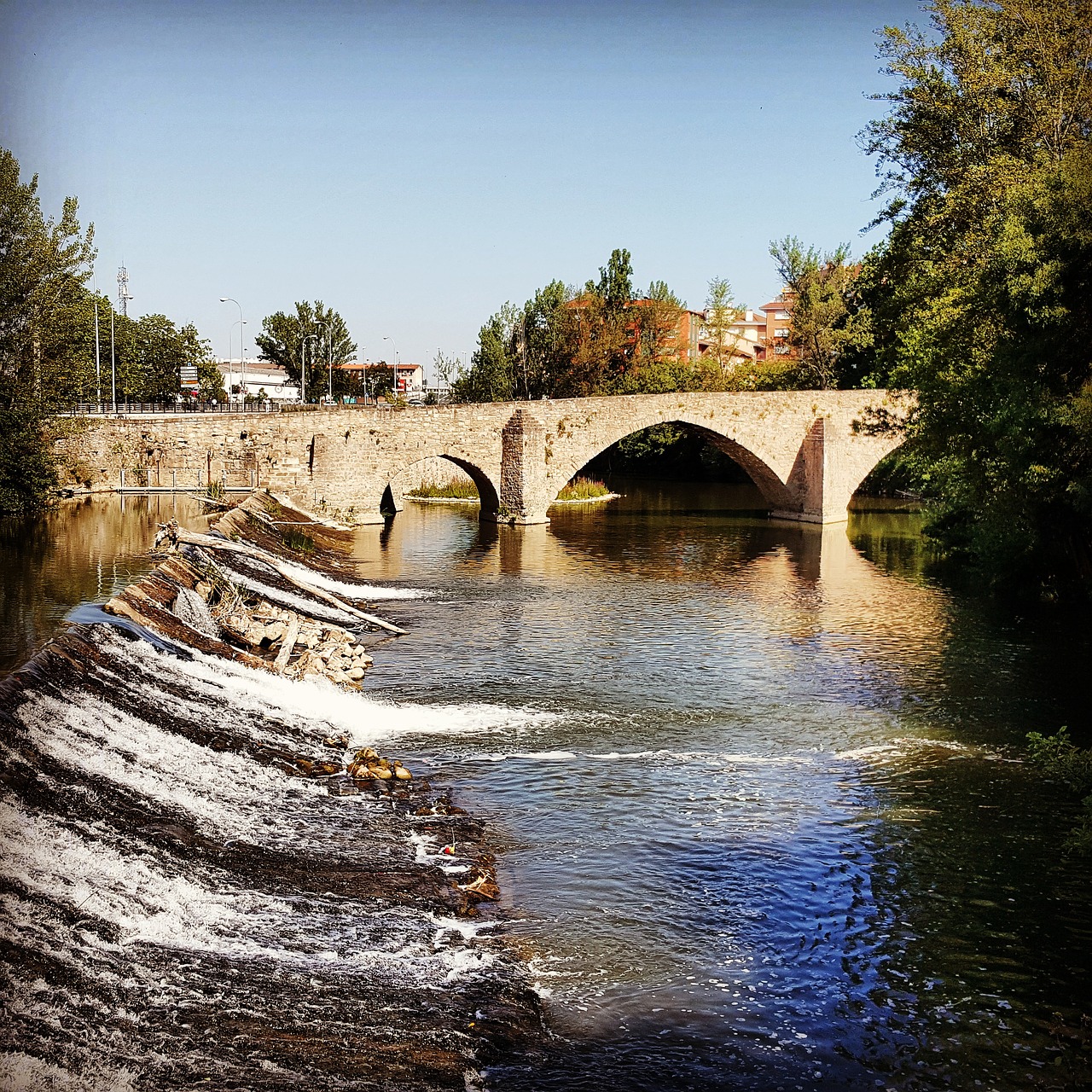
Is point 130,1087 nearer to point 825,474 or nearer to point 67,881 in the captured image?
point 67,881

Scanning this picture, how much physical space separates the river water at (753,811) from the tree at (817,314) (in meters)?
31.6

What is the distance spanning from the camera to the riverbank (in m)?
7.25

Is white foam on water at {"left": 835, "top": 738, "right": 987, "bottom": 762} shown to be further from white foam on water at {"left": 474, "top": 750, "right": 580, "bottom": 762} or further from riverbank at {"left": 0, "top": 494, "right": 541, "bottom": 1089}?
riverbank at {"left": 0, "top": 494, "right": 541, "bottom": 1089}

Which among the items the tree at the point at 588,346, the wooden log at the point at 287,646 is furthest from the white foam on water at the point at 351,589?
the tree at the point at 588,346

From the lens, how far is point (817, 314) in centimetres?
5706

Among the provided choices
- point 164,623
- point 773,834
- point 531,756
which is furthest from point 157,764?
point 773,834

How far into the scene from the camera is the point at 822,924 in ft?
34.0

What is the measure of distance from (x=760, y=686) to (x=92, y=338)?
4527cm

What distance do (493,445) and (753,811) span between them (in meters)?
26.7

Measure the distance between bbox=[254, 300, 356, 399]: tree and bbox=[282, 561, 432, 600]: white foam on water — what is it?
41.9 metres

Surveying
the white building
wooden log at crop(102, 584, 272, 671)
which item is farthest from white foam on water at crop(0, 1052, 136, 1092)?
the white building

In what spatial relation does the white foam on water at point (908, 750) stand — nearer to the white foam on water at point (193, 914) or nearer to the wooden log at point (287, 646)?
the white foam on water at point (193, 914)

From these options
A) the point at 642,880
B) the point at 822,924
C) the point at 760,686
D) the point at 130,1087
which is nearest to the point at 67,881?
the point at 130,1087

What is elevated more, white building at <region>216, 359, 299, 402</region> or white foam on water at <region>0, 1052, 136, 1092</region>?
white building at <region>216, 359, 299, 402</region>
